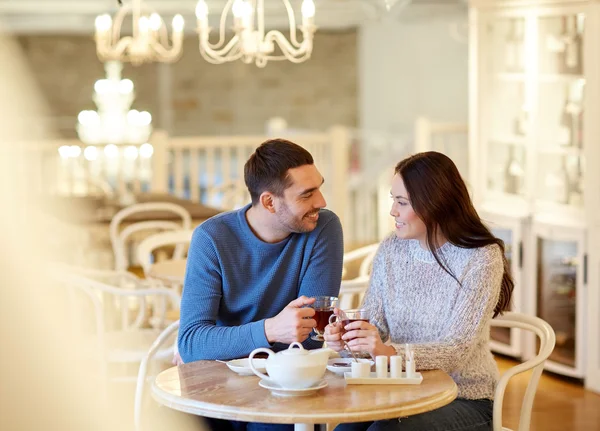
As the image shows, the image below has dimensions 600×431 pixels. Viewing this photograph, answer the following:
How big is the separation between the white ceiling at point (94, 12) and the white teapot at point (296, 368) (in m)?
6.67

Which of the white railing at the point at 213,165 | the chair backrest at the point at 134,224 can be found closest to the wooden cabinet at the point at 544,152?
the white railing at the point at 213,165

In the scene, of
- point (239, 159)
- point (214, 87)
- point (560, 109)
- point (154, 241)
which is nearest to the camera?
point (154, 241)

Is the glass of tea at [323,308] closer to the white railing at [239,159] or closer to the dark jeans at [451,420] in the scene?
the dark jeans at [451,420]

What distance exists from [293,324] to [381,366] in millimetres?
220

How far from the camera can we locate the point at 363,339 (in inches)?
84.8

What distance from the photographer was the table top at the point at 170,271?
12.3ft

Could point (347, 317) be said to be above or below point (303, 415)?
above

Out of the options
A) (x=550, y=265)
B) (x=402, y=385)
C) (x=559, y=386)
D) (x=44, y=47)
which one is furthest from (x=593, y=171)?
(x=44, y=47)

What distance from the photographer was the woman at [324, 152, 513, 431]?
90.2 inches

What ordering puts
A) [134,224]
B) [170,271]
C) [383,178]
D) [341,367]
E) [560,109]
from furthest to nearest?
[383,178] → [134,224] → [560,109] → [170,271] → [341,367]

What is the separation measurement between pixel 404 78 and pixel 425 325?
840 cm

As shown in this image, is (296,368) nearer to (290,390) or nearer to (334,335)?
(290,390)

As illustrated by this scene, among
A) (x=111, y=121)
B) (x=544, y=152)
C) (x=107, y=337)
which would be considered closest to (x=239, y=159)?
(x=111, y=121)

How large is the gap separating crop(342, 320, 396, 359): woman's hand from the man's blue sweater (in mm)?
268
